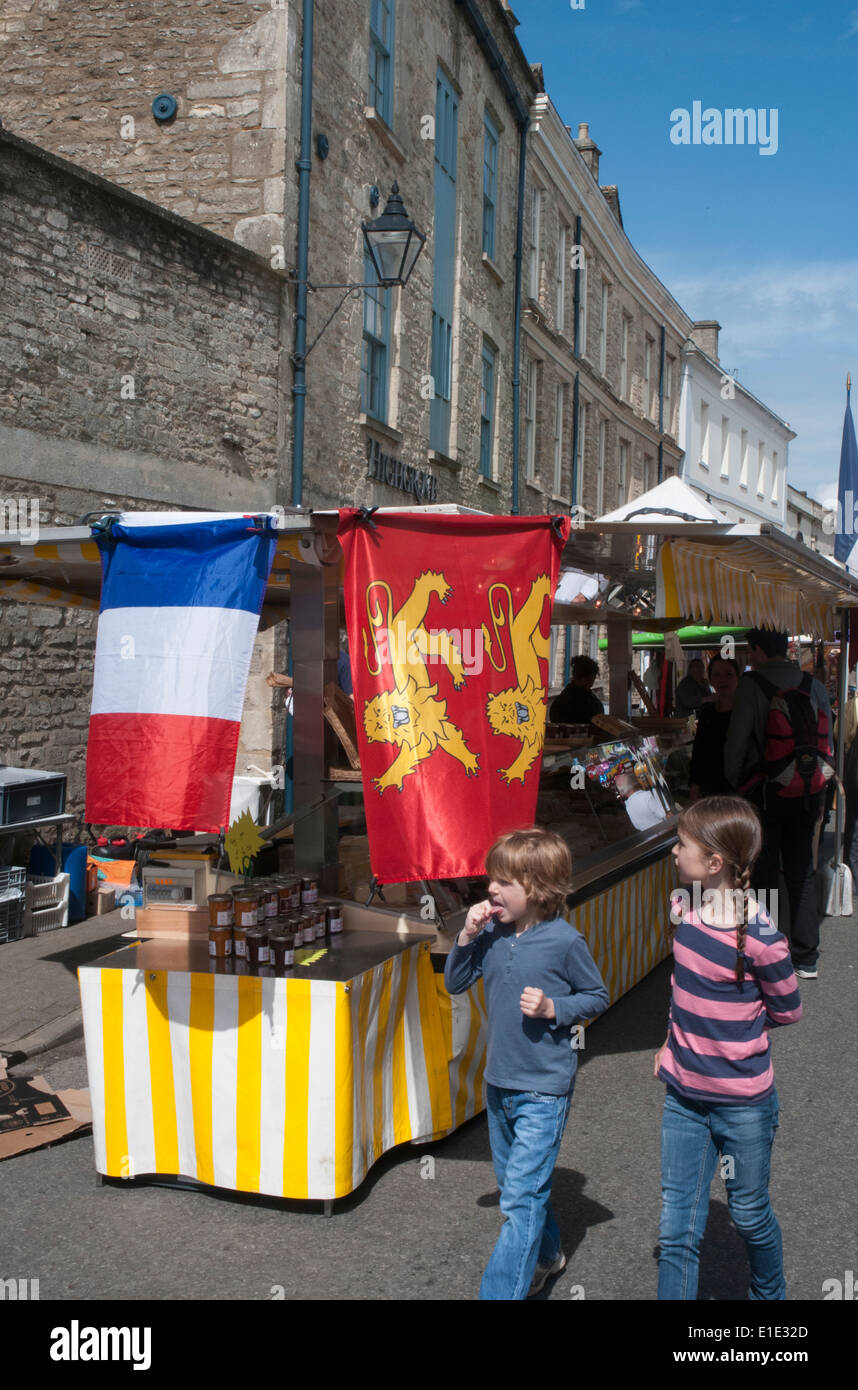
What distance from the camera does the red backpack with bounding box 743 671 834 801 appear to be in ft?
23.9

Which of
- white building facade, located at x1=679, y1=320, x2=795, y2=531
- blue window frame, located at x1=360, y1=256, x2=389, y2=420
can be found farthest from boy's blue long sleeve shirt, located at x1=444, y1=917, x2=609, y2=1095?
white building facade, located at x1=679, y1=320, x2=795, y2=531

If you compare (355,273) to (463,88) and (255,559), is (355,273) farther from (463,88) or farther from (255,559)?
(255,559)

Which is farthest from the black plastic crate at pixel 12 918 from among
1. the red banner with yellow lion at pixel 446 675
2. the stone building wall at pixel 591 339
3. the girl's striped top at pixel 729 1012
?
the stone building wall at pixel 591 339

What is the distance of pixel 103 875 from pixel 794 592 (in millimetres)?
5801

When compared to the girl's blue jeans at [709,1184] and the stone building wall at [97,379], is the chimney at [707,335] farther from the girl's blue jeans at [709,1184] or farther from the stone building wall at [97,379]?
the girl's blue jeans at [709,1184]

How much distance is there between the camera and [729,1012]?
3.11m

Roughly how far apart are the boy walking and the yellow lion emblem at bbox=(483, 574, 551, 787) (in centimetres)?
113

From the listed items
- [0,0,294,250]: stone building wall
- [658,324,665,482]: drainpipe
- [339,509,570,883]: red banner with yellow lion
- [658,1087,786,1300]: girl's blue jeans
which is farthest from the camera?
[658,324,665,482]: drainpipe

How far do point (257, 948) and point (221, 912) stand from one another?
232 mm

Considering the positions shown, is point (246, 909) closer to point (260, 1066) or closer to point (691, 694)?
point (260, 1066)

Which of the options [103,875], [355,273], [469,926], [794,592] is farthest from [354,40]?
[469,926]

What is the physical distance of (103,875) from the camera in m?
9.06

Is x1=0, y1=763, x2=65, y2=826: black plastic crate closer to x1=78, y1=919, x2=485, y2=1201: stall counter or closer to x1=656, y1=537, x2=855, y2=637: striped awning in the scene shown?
x1=78, y1=919, x2=485, y2=1201: stall counter

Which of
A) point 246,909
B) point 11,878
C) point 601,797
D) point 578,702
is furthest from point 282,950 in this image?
point 578,702
